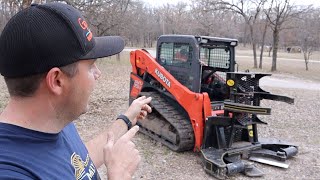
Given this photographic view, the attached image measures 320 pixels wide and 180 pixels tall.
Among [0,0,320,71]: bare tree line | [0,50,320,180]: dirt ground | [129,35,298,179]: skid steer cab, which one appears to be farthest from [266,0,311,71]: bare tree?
[129,35,298,179]: skid steer cab

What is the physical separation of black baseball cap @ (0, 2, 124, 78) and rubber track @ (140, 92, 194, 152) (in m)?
4.45

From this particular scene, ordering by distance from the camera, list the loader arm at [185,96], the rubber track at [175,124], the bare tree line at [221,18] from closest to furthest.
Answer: the loader arm at [185,96]
the rubber track at [175,124]
the bare tree line at [221,18]

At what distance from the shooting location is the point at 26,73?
3.93 feet

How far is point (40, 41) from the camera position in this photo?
3.86 ft

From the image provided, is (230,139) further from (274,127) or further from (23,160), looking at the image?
(23,160)

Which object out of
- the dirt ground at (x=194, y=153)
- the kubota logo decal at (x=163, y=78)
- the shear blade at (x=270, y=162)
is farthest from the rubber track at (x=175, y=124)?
the shear blade at (x=270, y=162)

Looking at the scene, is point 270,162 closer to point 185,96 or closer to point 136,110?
point 185,96

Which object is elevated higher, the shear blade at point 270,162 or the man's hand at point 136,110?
the man's hand at point 136,110

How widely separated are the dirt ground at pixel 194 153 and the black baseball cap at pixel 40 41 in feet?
13.0

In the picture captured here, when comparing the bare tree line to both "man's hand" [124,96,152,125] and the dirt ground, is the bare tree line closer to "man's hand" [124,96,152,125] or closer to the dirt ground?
the dirt ground

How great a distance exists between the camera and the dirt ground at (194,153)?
17.1ft

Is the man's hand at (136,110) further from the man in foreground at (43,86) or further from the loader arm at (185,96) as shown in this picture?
the loader arm at (185,96)

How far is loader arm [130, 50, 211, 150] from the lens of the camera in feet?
17.7

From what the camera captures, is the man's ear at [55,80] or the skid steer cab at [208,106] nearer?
the man's ear at [55,80]
